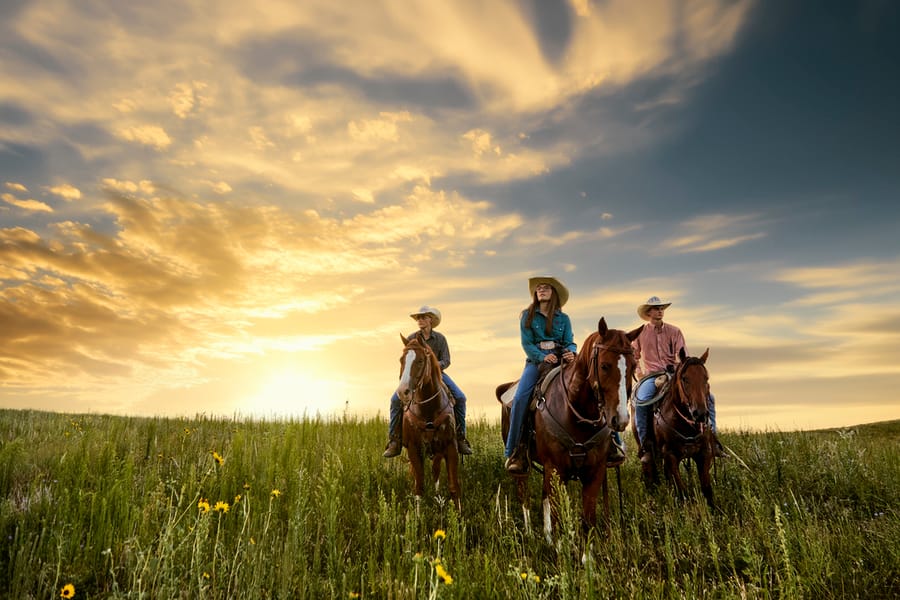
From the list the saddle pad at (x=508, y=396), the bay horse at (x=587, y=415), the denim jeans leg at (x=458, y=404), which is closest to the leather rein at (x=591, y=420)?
the bay horse at (x=587, y=415)

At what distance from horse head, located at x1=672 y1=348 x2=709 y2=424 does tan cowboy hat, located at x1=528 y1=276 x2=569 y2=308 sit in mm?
2329

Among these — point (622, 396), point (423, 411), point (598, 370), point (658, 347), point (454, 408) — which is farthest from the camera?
point (658, 347)

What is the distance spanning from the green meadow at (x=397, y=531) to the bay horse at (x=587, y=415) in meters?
0.56

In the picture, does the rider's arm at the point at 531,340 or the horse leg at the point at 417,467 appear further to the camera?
the horse leg at the point at 417,467

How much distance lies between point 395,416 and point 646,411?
470cm

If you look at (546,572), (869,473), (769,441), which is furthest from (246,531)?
(769,441)

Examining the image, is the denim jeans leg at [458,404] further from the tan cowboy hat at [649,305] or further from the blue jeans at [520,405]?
the tan cowboy hat at [649,305]

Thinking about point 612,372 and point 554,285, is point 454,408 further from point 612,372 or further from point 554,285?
point 612,372

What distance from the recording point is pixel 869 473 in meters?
9.16

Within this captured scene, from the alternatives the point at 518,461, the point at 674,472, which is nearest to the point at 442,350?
the point at 518,461

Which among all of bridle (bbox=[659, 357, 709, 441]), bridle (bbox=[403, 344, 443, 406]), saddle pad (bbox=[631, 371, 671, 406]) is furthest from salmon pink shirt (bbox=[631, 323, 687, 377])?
bridle (bbox=[403, 344, 443, 406])

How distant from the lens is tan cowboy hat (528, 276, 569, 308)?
788 centimetres

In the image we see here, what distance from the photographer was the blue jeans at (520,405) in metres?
7.40

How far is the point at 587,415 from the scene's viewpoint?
6.25m
